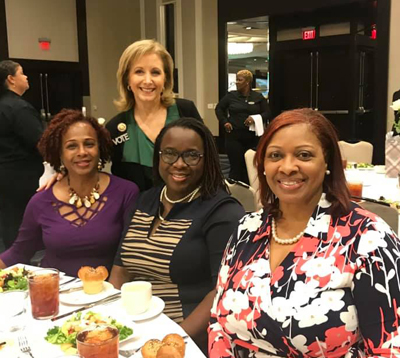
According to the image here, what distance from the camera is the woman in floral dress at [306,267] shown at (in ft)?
3.83

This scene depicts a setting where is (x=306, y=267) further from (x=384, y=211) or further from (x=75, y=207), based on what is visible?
(x=75, y=207)

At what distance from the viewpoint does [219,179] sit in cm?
197

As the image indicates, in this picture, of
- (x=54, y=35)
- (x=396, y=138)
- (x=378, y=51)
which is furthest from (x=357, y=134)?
(x=54, y=35)

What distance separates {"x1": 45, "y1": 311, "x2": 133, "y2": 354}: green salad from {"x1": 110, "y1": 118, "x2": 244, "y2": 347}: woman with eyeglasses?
0.40 m

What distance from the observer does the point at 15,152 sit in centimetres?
390

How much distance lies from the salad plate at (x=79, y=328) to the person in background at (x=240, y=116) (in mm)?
5282

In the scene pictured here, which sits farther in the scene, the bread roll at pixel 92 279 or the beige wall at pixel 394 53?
the beige wall at pixel 394 53

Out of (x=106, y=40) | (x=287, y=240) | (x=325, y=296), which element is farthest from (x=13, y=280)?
(x=106, y=40)

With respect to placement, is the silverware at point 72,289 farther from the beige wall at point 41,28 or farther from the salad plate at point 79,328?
the beige wall at point 41,28

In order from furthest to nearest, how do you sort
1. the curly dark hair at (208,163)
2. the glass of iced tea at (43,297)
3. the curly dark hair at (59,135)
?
1. the curly dark hair at (59,135)
2. the curly dark hair at (208,163)
3. the glass of iced tea at (43,297)

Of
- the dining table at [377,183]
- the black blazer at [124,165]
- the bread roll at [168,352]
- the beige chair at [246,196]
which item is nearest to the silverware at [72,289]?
the bread roll at [168,352]

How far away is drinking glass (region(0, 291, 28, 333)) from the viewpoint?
141 cm

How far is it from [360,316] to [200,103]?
862 centimetres

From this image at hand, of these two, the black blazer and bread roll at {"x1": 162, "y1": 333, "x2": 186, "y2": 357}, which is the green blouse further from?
bread roll at {"x1": 162, "y1": 333, "x2": 186, "y2": 357}
